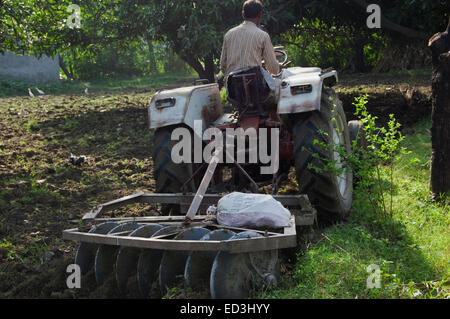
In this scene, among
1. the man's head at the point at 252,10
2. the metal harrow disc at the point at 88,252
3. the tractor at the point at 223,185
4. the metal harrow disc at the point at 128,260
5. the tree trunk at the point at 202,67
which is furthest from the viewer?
the tree trunk at the point at 202,67

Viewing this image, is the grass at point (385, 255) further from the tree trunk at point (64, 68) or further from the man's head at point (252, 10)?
the tree trunk at point (64, 68)

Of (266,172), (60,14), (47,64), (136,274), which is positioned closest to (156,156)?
(266,172)

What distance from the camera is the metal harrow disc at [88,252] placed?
3659 millimetres

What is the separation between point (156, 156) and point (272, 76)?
125 cm

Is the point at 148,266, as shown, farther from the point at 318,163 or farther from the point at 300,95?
the point at 300,95

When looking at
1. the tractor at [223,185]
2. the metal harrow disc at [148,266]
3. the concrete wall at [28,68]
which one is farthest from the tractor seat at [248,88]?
the concrete wall at [28,68]

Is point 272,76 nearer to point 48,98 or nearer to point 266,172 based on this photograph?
point 266,172

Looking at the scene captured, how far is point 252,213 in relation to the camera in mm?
3574

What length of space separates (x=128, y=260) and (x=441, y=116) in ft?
10.3

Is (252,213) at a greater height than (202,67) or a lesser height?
lesser

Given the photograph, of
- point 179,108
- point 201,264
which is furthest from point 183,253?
point 179,108

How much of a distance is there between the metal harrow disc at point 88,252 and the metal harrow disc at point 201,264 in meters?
0.72

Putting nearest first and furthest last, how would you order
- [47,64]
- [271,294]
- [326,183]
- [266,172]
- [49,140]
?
[271,294], [326,183], [266,172], [49,140], [47,64]
